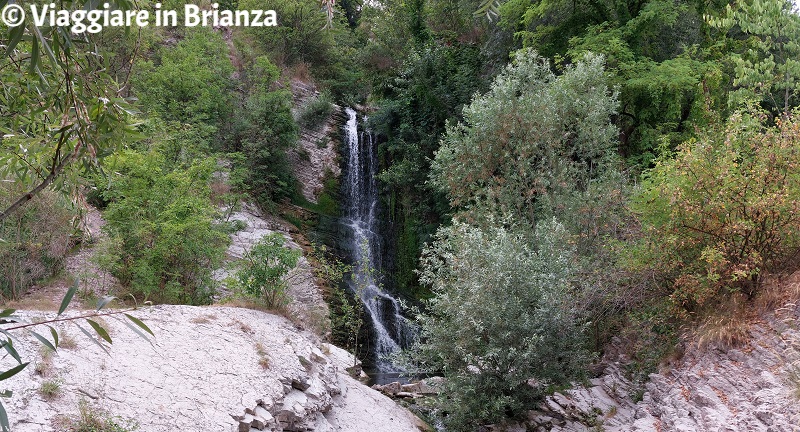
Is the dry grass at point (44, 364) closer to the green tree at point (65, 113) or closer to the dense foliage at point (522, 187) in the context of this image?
the dense foliage at point (522, 187)

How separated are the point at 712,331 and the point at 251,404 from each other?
6334mm

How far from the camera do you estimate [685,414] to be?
7445mm

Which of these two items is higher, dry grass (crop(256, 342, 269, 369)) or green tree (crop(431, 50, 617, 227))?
green tree (crop(431, 50, 617, 227))

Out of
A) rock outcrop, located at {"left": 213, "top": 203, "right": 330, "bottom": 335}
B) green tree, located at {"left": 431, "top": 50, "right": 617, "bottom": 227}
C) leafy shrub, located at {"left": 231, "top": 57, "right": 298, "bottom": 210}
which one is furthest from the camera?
leafy shrub, located at {"left": 231, "top": 57, "right": 298, "bottom": 210}

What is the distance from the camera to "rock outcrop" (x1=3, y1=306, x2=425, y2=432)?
203 inches

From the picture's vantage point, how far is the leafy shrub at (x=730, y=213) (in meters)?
7.58

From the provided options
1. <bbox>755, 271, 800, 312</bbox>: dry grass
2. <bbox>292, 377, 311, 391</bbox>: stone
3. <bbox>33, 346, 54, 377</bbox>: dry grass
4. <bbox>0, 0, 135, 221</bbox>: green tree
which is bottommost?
<bbox>292, 377, 311, 391</bbox>: stone

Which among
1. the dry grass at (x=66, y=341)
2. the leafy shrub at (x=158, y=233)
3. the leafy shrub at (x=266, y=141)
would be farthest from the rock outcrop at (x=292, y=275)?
the dry grass at (x=66, y=341)

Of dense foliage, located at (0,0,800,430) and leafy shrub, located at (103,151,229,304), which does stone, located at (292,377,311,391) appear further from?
leafy shrub, located at (103,151,229,304)

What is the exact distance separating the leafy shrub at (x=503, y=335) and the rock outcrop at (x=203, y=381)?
1153mm

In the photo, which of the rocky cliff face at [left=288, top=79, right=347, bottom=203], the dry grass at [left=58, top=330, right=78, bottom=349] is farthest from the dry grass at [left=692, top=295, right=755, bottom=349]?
the rocky cliff face at [left=288, top=79, right=347, bottom=203]

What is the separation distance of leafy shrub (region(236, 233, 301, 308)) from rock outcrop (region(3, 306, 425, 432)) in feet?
1.33

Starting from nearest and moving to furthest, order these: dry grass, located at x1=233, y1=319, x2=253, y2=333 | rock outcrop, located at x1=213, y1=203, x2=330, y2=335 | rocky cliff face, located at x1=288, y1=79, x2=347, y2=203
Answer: dry grass, located at x1=233, y1=319, x2=253, y2=333
rock outcrop, located at x1=213, y1=203, x2=330, y2=335
rocky cliff face, located at x1=288, y1=79, x2=347, y2=203

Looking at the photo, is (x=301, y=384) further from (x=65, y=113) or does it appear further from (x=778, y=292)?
(x=778, y=292)
